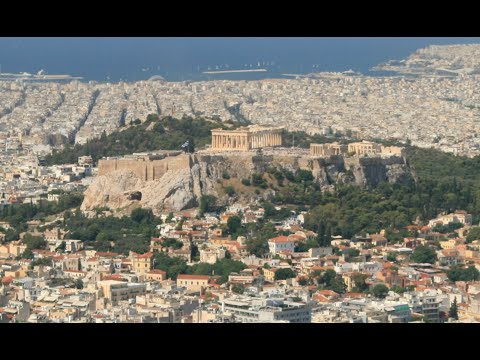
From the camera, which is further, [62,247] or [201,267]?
[62,247]

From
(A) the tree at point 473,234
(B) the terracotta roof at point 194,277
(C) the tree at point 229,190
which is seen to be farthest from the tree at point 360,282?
(C) the tree at point 229,190

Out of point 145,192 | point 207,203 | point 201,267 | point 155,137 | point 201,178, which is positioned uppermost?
point 155,137

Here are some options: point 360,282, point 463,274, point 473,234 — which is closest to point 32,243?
point 360,282

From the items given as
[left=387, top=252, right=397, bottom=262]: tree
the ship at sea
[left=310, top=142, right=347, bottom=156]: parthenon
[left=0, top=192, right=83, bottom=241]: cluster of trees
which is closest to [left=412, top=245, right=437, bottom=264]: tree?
[left=387, top=252, right=397, bottom=262]: tree

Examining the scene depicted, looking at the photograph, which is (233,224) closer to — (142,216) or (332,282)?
(142,216)
